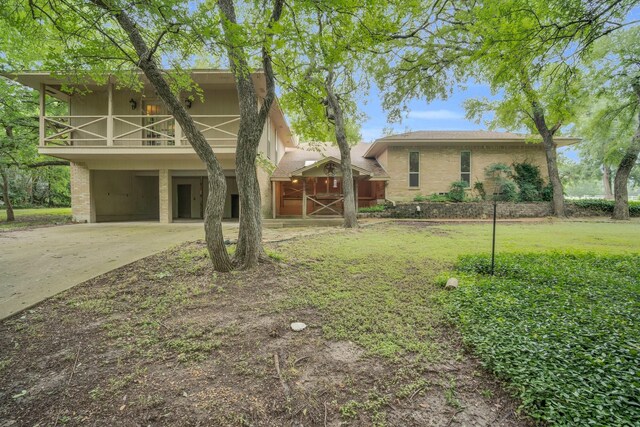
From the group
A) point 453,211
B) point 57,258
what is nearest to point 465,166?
point 453,211

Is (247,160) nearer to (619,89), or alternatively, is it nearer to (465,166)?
(465,166)

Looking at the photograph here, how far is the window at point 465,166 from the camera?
18.0 meters

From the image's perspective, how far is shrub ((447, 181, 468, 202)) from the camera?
16578 millimetres

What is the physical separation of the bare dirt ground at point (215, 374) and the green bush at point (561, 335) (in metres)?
0.23

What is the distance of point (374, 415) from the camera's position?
195cm

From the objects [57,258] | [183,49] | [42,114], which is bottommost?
[57,258]

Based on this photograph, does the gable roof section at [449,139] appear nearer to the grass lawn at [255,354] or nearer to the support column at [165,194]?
the support column at [165,194]

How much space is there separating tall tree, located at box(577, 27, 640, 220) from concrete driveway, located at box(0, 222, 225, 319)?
54.5 ft

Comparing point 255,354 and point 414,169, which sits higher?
point 414,169

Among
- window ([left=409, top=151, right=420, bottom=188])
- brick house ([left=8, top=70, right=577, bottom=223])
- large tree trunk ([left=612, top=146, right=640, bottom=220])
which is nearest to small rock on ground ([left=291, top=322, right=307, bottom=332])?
brick house ([left=8, top=70, right=577, bottom=223])

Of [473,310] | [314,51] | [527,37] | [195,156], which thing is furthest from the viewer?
[195,156]

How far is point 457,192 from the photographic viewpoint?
Answer: 16.7 meters

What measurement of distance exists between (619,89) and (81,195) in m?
25.1

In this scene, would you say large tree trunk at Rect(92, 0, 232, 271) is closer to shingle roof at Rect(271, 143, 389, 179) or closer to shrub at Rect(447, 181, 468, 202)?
shingle roof at Rect(271, 143, 389, 179)
